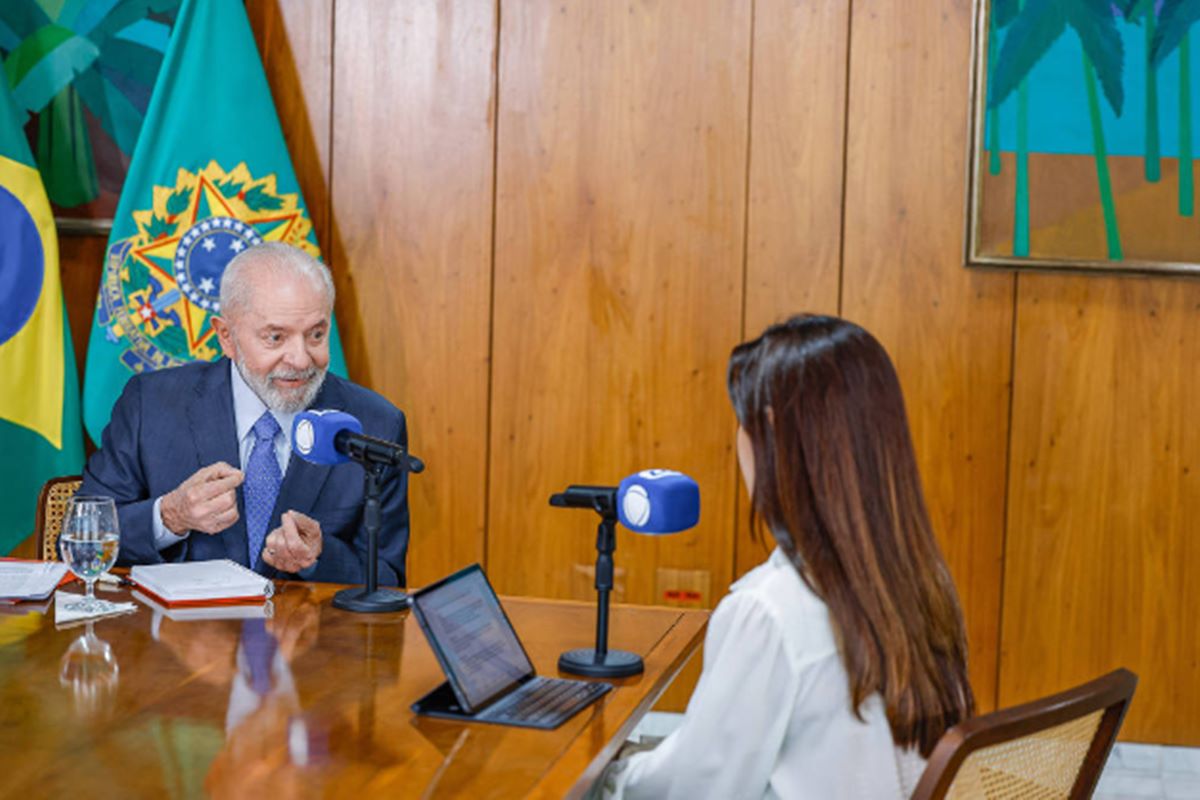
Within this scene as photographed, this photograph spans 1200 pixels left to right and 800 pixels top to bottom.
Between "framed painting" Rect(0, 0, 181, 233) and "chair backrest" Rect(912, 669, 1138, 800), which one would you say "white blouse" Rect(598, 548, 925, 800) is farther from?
"framed painting" Rect(0, 0, 181, 233)

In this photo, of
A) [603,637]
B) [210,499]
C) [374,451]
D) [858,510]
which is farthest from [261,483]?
[858,510]

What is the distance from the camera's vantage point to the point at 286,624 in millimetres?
2238

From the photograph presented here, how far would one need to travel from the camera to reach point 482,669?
6.12 feet

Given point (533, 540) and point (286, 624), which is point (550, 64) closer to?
point (533, 540)

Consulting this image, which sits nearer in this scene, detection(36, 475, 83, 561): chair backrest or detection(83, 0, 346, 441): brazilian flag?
detection(36, 475, 83, 561): chair backrest

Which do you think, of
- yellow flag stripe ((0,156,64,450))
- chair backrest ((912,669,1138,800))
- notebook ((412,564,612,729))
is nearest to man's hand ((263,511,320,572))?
notebook ((412,564,612,729))

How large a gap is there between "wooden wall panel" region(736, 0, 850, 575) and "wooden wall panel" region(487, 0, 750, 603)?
0.05 meters

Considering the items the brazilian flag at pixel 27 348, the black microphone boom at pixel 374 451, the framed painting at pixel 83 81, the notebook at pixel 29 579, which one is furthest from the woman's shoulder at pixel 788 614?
the framed painting at pixel 83 81

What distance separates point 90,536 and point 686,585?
218 cm

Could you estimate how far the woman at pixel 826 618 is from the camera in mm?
1618

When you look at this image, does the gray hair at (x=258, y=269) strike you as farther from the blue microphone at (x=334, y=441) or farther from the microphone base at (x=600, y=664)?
the microphone base at (x=600, y=664)

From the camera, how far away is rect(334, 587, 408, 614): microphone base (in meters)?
2.36

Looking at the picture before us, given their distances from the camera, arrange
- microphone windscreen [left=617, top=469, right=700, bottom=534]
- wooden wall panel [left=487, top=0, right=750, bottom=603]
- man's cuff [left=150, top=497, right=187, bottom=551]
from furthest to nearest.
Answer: wooden wall panel [left=487, top=0, right=750, bottom=603], man's cuff [left=150, top=497, right=187, bottom=551], microphone windscreen [left=617, top=469, right=700, bottom=534]

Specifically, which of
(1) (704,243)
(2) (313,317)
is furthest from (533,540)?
(2) (313,317)
